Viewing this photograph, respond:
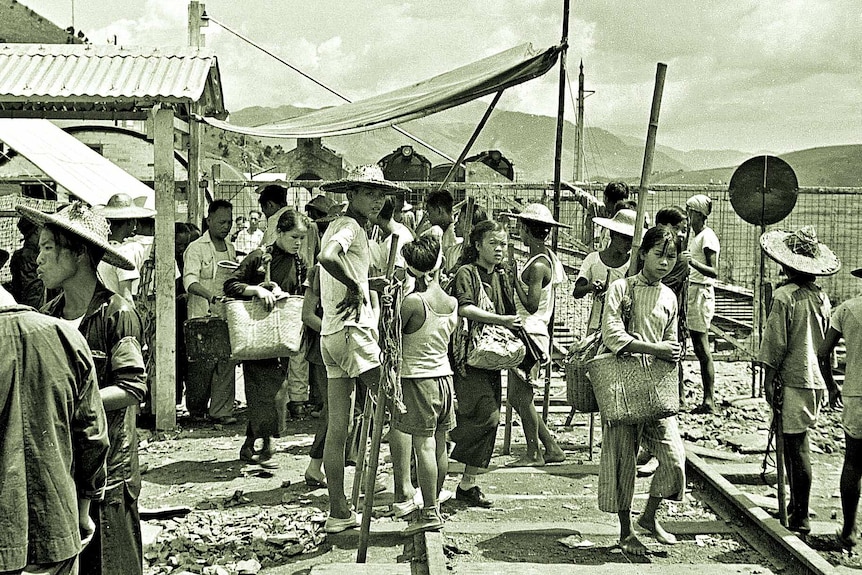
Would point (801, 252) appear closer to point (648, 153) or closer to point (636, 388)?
point (648, 153)

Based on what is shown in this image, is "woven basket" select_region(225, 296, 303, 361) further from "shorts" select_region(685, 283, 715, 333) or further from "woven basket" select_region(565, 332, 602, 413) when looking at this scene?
"shorts" select_region(685, 283, 715, 333)

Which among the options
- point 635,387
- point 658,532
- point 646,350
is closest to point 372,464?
point 635,387

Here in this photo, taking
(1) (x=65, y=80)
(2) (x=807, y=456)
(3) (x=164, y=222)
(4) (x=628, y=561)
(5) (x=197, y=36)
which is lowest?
(4) (x=628, y=561)

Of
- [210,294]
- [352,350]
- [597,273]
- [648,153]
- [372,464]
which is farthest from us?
[210,294]

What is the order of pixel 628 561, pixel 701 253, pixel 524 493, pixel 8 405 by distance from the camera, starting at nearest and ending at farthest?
pixel 8 405, pixel 628 561, pixel 524 493, pixel 701 253

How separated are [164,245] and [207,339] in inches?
36.7

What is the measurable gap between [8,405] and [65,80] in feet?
19.3

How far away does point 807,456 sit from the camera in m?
5.86

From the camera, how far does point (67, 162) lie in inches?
444

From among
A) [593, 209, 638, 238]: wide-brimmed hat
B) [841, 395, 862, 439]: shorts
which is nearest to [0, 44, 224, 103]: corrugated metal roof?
[593, 209, 638, 238]: wide-brimmed hat

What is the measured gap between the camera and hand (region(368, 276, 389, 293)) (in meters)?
5.41

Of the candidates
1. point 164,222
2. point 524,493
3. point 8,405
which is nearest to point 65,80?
point 164,222

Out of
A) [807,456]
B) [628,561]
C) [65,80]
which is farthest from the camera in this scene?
[65,80]

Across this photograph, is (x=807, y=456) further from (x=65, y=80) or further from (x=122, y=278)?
(x=65, y=80)
